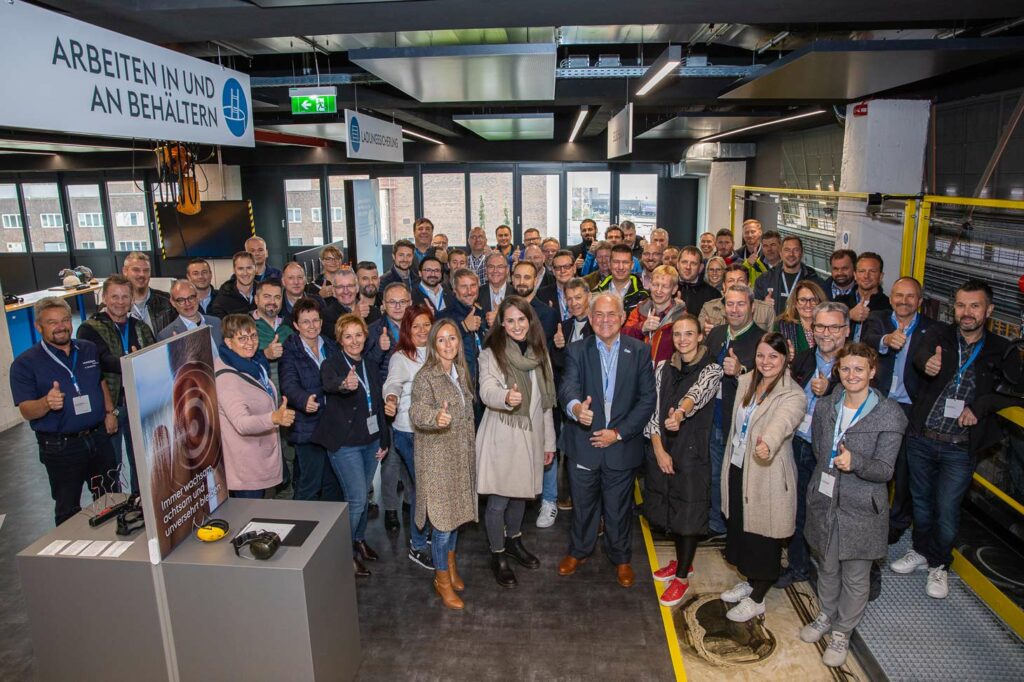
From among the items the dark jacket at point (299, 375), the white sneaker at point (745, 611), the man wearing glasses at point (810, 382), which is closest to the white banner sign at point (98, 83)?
the dark jacket at point (299, 375)

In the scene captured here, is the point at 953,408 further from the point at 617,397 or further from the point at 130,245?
the point at 130,245

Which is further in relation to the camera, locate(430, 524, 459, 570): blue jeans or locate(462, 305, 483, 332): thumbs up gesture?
locate(462, 305, 483, 332): thumbs up gesture

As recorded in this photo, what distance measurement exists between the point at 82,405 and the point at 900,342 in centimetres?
540

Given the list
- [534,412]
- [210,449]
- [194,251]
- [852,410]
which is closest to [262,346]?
[210,449]

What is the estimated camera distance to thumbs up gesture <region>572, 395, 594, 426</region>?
3.70 metres

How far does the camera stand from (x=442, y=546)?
399 centimetres

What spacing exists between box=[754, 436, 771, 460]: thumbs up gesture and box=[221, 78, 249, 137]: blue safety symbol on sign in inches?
151

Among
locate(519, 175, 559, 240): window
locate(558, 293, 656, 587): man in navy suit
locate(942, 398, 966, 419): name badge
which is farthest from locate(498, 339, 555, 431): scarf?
locate(519, 175, 559, 240): window

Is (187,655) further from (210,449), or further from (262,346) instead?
(262,346)

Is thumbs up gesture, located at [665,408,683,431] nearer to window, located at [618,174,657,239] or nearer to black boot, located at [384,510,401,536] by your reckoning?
black boot, located at [384,510,401,536]

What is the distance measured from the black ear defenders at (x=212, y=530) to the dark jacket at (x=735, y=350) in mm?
2940

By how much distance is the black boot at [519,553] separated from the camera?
175 inches

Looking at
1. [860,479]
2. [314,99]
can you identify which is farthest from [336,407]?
[314,99]

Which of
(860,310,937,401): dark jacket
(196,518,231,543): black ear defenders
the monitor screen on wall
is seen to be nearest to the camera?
(196,518,231,543): black ear defenders
